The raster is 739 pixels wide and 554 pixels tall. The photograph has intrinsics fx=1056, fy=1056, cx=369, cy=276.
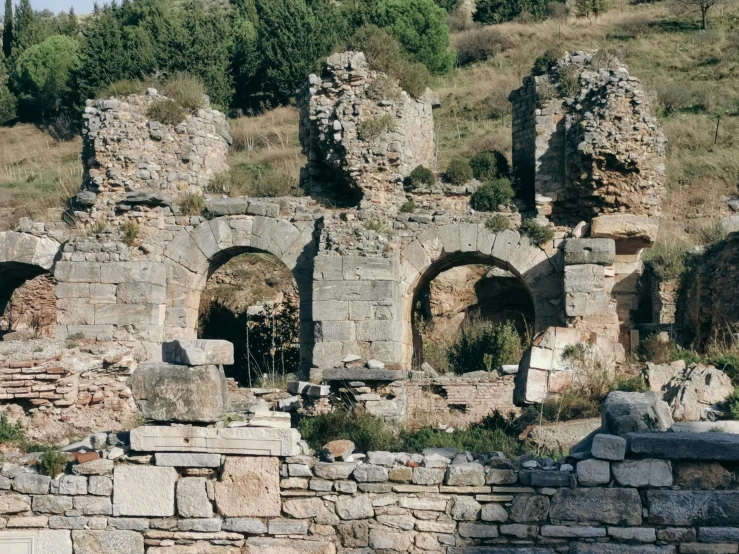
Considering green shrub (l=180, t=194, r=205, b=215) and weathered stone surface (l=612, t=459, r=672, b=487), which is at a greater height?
green shrub (l=180, t=194, r=205, b=215)

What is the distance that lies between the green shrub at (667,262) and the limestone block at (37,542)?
469 inches

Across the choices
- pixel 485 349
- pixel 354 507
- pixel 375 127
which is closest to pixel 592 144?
pixel 375 127

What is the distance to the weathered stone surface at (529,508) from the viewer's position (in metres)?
7.22

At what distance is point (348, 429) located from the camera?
11797mm

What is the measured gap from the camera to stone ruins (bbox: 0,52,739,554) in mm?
7277

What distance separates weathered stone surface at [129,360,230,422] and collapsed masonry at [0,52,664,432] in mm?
6122

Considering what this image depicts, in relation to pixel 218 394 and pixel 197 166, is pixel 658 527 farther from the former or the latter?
pixel 197 166

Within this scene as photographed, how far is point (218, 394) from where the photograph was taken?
7641 millimetres

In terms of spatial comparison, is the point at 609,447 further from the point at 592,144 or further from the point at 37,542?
the point at 592,144

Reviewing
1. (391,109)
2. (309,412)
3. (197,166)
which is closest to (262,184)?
(197,166)

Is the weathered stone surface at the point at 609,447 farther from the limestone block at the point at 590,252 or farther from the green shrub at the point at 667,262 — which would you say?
the green shrub at the point at 667,262

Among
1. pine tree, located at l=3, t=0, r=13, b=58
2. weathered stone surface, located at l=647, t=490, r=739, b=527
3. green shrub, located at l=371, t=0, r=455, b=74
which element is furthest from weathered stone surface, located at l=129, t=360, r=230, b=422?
pine tree, located at l=3, t=0, r=13, b=58

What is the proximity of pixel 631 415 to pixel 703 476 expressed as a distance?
2.40 feet

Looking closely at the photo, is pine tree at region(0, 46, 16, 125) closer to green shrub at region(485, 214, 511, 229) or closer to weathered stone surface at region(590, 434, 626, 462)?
green shrub at region(485, 214, 511, 229)
